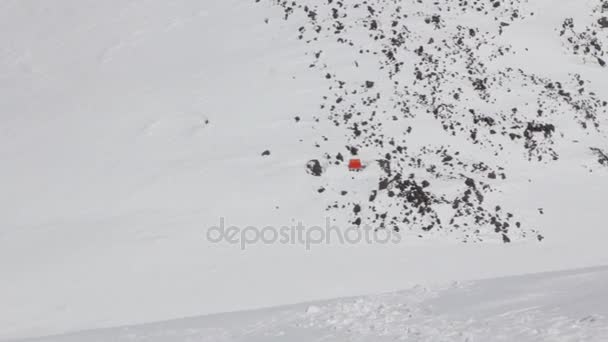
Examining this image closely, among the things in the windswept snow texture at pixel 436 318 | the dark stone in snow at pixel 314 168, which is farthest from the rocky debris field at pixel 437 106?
the windswept snow texture at pixel 436 318

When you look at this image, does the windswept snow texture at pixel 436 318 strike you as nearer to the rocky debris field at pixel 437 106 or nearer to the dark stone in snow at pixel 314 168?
the rocky debris field at pixel 437 106

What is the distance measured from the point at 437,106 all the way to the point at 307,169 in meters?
3.28

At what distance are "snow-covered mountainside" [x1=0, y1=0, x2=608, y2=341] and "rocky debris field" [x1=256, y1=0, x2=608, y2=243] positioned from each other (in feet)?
0.14

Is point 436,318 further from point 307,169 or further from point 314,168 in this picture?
point 307,169

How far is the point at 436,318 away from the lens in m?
6.52

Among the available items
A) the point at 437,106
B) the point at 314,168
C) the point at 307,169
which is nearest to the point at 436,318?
the point at 314,168

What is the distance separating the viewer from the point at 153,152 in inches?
452

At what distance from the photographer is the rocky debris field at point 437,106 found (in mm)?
10273

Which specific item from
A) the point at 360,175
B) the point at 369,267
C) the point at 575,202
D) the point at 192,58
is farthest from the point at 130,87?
the point at 575,202

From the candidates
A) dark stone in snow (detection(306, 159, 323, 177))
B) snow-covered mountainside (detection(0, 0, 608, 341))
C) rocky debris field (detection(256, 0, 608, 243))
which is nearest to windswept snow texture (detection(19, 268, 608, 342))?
snow-covered mountainside (detection(0, 0, 608, 341))

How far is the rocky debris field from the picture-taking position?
33.7 ft

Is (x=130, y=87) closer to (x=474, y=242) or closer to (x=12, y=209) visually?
(x=12, y=209)

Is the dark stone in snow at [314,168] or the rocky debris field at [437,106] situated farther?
the dark stone in snow at [314,168]

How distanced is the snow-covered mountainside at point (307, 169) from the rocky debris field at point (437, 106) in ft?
0.14
